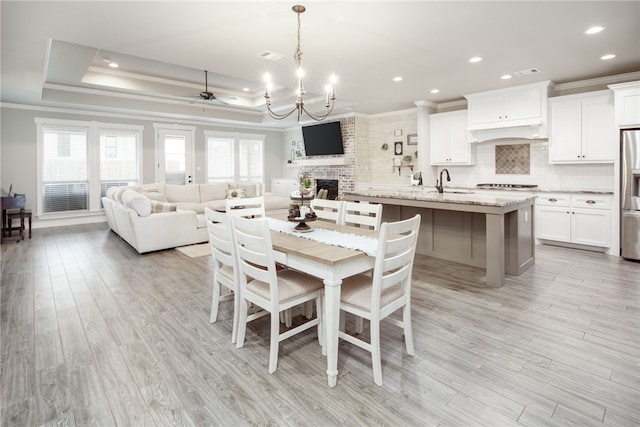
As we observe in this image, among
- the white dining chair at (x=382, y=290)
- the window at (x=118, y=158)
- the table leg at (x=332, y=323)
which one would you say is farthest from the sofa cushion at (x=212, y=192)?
the table leg at (x=332, y=323)

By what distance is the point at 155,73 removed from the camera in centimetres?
654

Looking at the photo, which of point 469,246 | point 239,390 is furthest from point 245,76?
point 239,390

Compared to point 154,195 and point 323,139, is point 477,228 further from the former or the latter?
point 154,195

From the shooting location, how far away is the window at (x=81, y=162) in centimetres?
736

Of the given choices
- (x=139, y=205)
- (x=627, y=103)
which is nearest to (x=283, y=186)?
(x=139, y=205)

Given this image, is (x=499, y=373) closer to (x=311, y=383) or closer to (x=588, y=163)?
(x=311, y=383)

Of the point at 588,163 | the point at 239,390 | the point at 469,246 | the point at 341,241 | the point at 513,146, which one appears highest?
the point at 513,146

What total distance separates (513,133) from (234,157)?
729 centimetres

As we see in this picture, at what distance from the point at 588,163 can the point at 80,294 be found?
6.96m

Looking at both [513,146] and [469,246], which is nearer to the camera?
[469,246]

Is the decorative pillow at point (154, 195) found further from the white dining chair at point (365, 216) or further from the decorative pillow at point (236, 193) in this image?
the white dining chair at point (365, 216)

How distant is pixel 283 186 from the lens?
10.7m

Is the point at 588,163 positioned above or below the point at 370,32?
below

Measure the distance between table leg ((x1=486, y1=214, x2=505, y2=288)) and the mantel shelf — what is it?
5.11 m
